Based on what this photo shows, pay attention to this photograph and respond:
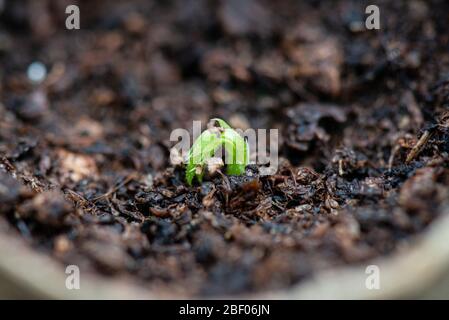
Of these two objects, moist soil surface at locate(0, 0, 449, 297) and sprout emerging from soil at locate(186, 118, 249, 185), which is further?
sprout emerging from soil at locate(186, 118, 249, 185)

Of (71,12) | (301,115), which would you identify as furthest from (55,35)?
(301,115)

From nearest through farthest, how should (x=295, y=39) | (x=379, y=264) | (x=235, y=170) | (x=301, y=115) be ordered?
1. (x=379, y=264)
2. (x=235, y=170)
3. (x=301, y=115)
4. (x=295, y=39)

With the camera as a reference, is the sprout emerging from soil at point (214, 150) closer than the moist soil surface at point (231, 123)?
No

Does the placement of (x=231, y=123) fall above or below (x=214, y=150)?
above

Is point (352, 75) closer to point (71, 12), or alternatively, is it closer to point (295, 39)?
point (295, 39)
